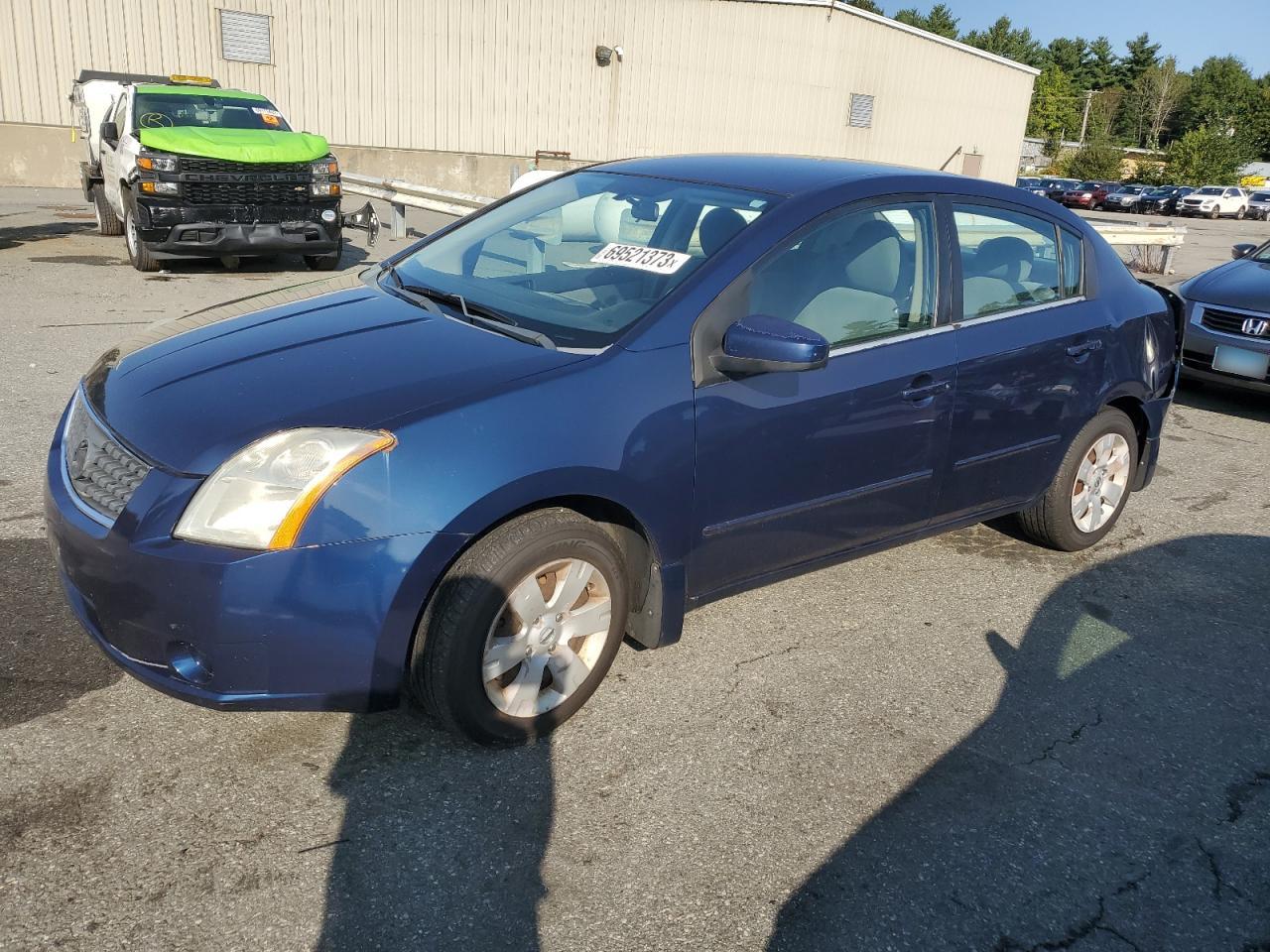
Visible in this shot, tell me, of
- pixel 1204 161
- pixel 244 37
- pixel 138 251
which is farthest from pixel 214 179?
pixel 1204 161

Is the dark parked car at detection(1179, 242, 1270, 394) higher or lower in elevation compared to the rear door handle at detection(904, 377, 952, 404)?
lower

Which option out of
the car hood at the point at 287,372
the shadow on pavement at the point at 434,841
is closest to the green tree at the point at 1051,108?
the car hood at the point at 287,372

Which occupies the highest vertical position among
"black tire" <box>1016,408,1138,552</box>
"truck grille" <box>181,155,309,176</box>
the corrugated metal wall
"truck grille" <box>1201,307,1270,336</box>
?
the corrugated metal wall

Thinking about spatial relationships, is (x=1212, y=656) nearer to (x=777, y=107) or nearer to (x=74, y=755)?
(x=74, y=755)

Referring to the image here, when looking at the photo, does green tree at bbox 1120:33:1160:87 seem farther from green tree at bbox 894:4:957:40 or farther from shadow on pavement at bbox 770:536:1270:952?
shadow on pavement at bbox 770:536:1270:952

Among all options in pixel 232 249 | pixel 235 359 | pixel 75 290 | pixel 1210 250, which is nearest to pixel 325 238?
pixel 232 249

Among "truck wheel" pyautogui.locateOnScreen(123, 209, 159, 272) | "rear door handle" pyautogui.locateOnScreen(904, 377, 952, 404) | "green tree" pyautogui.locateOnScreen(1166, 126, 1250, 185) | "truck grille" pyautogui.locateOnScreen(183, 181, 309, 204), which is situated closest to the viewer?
"rear door handle" pyautogui.locateOnScreen(904, 377, 952, 404)

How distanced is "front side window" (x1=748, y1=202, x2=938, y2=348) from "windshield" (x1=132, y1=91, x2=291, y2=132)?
369 inches

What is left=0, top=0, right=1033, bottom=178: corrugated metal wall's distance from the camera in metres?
20.5

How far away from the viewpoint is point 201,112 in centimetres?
1128

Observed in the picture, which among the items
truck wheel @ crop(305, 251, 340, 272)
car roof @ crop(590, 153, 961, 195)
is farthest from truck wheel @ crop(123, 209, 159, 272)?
car roof @ crop(590, 153, 961, 195)

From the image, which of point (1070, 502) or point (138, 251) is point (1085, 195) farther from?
point (1070, 502)

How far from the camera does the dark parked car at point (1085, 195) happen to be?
4912 centimetres

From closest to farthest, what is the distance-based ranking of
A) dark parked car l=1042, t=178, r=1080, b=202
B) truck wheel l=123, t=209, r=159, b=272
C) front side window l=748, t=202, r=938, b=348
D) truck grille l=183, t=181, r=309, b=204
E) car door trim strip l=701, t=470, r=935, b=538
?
car door trim strip l=701, t=470, r=935, b=538
front side window l=748, t=202, r=938, b=348
truck grille l=183, t=181, r=309, b=204
truck wheel l=123, t=209, r=159, b=272
dark parked car l=1042, t=178, r=1080, b=202
